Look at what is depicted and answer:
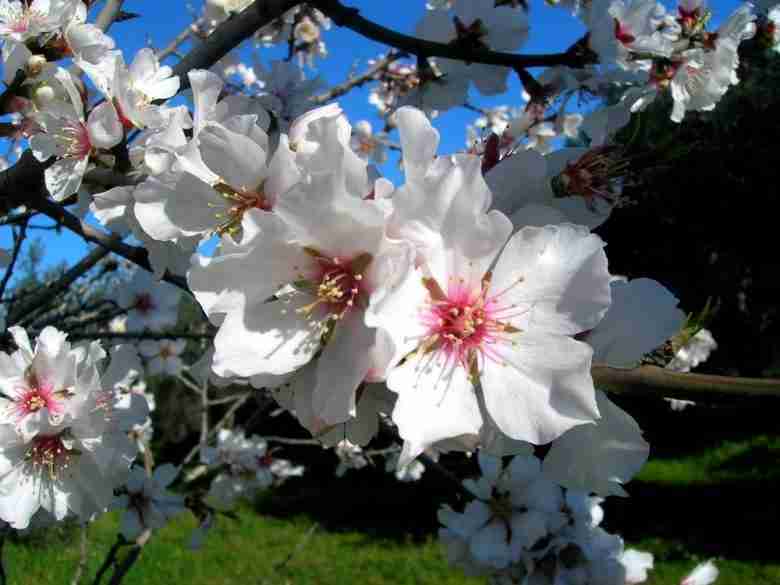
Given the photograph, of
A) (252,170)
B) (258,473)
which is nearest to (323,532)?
(258,473)

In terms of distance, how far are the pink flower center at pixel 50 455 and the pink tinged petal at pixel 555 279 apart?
1.19m

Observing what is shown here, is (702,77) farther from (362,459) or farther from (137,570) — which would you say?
(137,570)

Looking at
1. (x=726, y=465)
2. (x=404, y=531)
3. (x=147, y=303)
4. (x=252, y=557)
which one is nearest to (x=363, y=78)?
(x=147, y=303)

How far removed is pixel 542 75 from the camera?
5.89 ft

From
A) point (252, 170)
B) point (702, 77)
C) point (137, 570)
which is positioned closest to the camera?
point (252, 170)

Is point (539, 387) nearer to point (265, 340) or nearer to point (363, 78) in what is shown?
point (265, 340)

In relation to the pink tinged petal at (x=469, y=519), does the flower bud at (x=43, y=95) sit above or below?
above

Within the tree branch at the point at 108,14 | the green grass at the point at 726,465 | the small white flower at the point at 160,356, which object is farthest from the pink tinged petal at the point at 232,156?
the green grass at the point at 726,465

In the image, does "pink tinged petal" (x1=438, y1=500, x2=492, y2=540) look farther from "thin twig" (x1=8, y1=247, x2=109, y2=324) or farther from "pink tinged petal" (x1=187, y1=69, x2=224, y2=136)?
"pink tinged petal" (x1=187, y1=69, x2=224, y2=136)

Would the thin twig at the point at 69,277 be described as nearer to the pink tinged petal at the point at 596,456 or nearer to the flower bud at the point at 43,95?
the flower bud at the point at 43,95

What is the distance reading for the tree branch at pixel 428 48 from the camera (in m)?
1.45

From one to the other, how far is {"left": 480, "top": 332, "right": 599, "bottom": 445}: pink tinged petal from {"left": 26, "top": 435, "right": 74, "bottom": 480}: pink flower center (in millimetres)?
1158

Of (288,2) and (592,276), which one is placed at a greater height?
(288,2)

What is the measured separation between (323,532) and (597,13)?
9.41 metres
